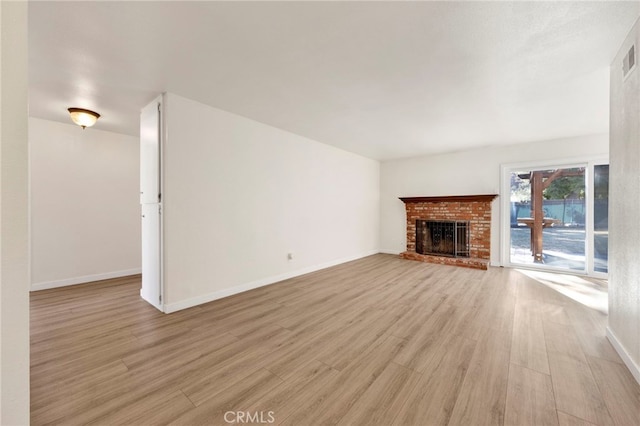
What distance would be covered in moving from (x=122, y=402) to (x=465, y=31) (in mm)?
3400

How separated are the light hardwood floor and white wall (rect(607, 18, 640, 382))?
0.22 meters

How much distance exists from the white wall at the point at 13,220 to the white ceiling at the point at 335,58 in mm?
1093

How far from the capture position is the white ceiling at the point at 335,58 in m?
1.70

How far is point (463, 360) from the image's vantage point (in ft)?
6.38

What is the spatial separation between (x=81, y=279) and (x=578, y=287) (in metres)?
7.75

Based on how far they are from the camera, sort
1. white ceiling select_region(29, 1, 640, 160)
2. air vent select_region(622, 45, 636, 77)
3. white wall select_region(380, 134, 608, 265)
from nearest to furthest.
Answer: white ceiling select_region(29, 1, 640, 160) < air vent select_region(622, 45, 636, 77) < white wall select_region(380, 134, 608, 265)

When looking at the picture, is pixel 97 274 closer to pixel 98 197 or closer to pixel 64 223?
pixel 64 223

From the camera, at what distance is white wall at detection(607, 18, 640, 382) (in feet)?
5.80

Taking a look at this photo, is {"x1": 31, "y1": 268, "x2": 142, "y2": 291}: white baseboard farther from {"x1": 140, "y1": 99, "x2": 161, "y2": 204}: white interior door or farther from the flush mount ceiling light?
the flush mount ceiling light

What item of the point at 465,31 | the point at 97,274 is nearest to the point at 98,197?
the point at 97,274

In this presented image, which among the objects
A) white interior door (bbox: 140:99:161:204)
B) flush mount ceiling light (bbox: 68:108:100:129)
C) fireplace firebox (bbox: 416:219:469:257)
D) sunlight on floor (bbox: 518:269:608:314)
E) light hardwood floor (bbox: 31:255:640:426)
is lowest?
light hardwood floor (bbox: 31:255:640:426)

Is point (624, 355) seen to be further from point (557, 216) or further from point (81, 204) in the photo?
point (81, 204)

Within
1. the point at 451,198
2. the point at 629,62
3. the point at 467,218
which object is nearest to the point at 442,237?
the point at 467,218

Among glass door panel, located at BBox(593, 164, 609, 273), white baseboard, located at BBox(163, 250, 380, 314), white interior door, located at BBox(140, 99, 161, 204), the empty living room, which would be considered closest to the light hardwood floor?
the empty living room
